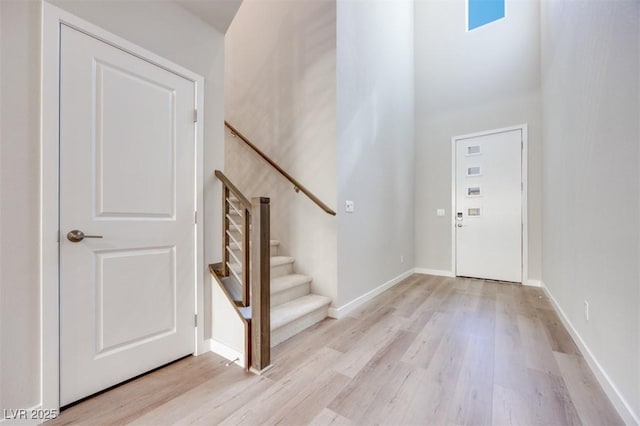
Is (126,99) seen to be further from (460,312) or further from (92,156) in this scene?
(460,312)

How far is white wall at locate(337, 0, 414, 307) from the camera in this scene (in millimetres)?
2793

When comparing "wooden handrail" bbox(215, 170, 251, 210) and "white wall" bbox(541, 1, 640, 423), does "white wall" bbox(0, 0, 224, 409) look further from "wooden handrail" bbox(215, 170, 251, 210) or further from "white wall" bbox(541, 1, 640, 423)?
"white wall" bbox(541, 1, 640, 423)

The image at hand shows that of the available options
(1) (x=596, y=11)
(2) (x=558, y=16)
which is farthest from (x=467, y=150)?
(1) (x=596, y=11)

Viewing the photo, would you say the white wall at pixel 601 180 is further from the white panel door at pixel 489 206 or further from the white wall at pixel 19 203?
the white wall at pixel 19 203

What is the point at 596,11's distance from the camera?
5.57 feet

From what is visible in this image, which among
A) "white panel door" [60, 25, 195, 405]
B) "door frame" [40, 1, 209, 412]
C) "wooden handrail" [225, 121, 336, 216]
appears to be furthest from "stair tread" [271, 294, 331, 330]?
"door frame" [40, 1, 209, 412]

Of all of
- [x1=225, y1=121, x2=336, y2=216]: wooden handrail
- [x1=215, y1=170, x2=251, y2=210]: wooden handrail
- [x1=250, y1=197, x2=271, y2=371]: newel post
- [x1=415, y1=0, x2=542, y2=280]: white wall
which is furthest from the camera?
[x1=415, y1=0, x2=542, y2=280]: white wall

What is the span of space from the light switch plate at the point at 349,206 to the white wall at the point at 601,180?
1.83 metres

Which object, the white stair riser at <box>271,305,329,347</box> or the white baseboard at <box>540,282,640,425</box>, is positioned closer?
the white baseboard at <box>540,282,640,425</box>

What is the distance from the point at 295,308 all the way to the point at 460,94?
4.31 metres

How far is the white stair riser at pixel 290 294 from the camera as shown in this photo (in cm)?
244

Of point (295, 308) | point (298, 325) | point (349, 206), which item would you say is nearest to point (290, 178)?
point (349, 206)

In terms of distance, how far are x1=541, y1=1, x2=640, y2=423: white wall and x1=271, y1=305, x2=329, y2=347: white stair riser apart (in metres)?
1.95

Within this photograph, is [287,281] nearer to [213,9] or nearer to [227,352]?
[227,352]
